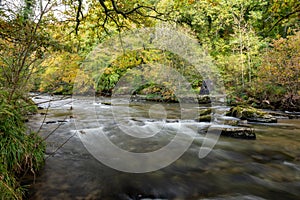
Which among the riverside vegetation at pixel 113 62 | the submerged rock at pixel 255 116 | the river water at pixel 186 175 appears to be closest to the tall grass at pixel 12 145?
the riverside vegetation at pixel 113 62

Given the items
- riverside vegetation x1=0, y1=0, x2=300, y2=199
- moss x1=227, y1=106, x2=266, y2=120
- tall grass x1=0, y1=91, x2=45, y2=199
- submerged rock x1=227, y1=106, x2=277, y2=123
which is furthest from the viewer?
moss x1=227, y1=106, x2=266, y2=120

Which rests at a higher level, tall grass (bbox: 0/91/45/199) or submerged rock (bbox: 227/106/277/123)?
tall grass (bbox: 0/91/45/199)

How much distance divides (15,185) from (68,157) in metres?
1.34

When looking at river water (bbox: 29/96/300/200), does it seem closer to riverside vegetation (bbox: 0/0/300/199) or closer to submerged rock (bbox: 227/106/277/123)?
riverside vegetation (bbox: 0/0/300/199)

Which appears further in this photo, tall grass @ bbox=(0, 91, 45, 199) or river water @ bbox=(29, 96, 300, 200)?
river water @ bbox=(29, 96, 300, 200)

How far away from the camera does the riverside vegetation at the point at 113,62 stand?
238 centimetres

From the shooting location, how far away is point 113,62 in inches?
253

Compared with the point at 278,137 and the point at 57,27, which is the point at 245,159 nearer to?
the point at 278,137

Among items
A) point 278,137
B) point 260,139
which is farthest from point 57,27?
point 278,137

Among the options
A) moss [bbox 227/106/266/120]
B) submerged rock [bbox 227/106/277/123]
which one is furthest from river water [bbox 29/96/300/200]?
moss [bbox 227/106/266/120]

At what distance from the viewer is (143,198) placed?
2369mm

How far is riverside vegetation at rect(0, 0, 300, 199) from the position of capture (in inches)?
93.5

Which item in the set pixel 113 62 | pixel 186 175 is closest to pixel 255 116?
pixel 113 62

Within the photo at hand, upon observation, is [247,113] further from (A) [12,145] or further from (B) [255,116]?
(A) [12,145]
